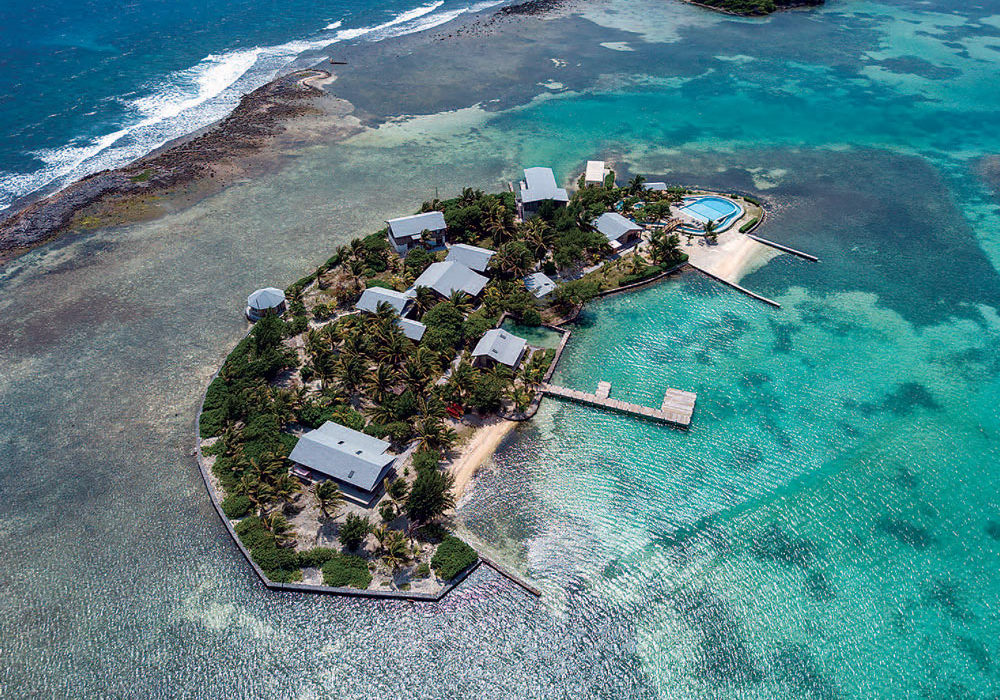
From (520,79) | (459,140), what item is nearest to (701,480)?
(459,140)

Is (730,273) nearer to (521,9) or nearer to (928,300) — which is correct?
(928,300)

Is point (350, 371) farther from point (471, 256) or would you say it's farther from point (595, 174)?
point (595, 174)

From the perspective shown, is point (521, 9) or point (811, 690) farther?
point (521, 9)

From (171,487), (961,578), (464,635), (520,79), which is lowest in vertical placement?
(961,578)

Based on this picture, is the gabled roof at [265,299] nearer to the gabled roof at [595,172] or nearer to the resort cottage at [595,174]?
the resort cottage at [595,174]

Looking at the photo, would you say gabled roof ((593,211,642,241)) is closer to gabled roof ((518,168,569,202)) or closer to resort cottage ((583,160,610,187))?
gabled roof ((518,168,569,202))

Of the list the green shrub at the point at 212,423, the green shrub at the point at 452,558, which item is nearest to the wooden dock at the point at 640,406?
the green shrub at the point at 452,558
